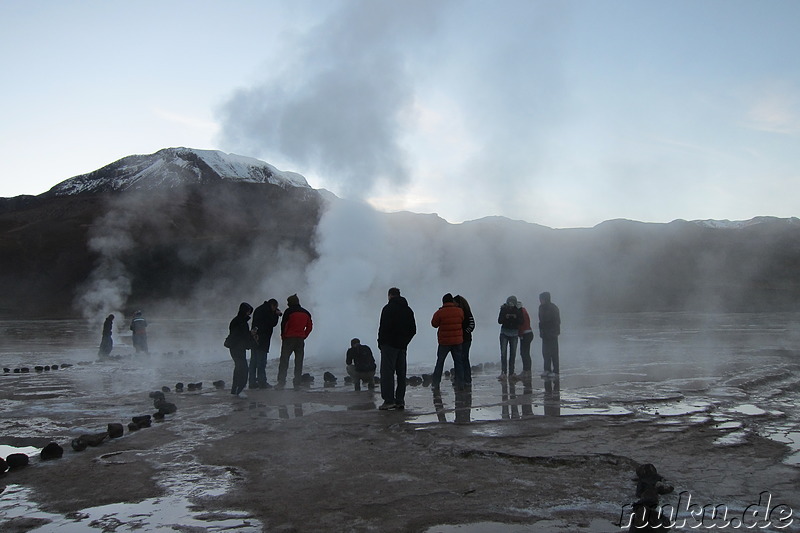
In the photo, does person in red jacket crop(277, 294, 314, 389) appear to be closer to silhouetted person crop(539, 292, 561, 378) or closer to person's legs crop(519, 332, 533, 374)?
person's legs crop(519, 332, 533, 374)

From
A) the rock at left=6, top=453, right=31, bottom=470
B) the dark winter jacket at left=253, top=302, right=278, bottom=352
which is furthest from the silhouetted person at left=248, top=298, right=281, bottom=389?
the rock at left=6, top=453, right=31, bottom=470

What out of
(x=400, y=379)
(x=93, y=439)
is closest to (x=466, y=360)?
(x=400, y=379)

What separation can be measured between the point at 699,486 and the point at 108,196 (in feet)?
438

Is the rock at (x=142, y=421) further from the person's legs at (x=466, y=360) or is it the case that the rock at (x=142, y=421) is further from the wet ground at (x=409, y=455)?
the person's legs at (x=466, y=360)

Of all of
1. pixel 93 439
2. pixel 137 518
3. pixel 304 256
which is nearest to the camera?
pixel 137 518

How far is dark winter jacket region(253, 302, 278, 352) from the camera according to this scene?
11.7 metres

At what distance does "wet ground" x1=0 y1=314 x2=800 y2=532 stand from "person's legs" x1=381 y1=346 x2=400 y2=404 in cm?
32

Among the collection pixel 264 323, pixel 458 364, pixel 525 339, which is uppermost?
pixel 264 323

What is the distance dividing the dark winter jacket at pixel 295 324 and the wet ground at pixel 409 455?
102cm

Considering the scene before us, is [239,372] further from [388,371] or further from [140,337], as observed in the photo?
[140,337]

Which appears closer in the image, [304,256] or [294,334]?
[294,334]

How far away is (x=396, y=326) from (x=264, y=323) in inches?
132

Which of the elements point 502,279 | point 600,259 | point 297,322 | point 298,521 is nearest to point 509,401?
point 297,322

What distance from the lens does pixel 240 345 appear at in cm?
1109
